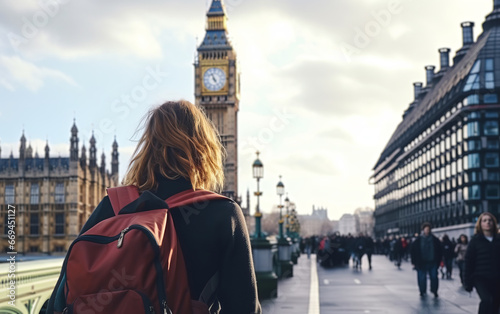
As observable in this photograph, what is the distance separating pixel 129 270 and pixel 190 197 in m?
0.41

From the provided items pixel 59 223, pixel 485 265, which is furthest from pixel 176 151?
pixel 59 223

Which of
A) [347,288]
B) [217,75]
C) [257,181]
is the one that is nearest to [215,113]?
[217,75]

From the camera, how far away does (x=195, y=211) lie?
8.48 ft

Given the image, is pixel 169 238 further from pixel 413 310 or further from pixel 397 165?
pixel 397 165

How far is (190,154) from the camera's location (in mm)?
2688

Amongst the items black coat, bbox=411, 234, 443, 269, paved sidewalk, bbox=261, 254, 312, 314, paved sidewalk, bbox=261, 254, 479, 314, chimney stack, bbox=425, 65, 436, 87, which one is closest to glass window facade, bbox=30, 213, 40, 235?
chimney stack, bbox=425, 65, 436, 87

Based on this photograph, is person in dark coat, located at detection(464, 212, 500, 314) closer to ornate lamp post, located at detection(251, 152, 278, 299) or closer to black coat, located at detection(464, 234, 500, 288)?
black coat, located at detection(464, 234, 500, 288)

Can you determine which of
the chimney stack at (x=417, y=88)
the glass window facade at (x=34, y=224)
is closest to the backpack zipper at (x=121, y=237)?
Answer: the glass window facade at (x=34, y=224)

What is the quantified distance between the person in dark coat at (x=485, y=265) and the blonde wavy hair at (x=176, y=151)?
6.99m

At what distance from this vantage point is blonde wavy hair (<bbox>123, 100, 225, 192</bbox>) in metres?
2.69

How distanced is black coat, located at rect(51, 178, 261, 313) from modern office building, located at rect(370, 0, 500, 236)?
51.8 meters

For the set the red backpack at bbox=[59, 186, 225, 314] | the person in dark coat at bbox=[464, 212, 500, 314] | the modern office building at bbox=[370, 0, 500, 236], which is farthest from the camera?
the modern office building at bbox=[370, 0, 500, 236]

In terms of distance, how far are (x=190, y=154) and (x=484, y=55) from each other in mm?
62089

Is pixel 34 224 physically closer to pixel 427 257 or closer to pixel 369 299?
pixel 427 257
